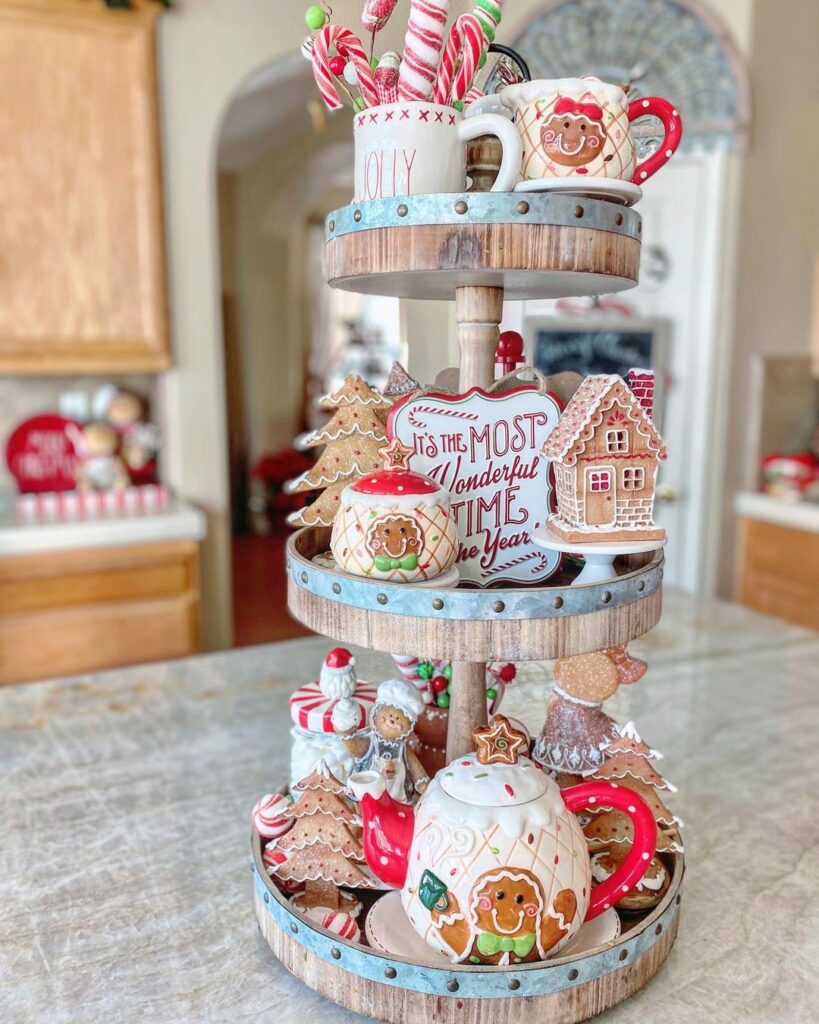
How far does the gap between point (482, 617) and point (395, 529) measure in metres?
0.09

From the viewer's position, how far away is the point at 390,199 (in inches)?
25.1

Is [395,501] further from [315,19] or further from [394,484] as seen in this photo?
[315,19]

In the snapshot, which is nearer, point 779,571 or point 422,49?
point 422,49

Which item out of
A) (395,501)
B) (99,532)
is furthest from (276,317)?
(395,501)

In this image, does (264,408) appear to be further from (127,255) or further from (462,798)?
(462,798)

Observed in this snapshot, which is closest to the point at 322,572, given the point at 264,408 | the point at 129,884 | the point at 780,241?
the point at 129,884

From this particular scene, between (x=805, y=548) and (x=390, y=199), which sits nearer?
(x=390, y=199)

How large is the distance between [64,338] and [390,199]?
1.99m

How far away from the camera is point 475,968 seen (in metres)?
0.61

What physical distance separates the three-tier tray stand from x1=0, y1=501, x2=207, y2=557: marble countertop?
176 cm

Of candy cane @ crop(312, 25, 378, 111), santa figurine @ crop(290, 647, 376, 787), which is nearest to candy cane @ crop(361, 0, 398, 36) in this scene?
candy cane @ crop(312, 25, 378, 111)

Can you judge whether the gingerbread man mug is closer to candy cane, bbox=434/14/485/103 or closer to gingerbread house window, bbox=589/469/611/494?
candy cane, bbox=434/14/485/103

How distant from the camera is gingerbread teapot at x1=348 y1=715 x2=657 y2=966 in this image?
61cm

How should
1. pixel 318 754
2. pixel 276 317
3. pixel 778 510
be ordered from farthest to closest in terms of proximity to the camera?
pixel 276 317, pixel 778 510, pixel 318 754
